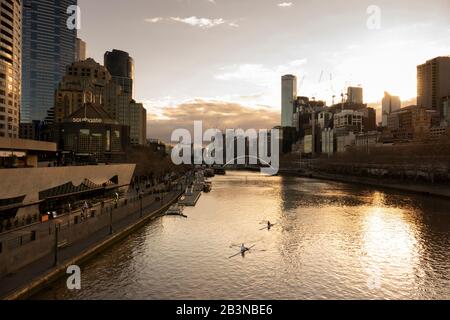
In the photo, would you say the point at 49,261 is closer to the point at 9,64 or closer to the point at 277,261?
the point at 277,261

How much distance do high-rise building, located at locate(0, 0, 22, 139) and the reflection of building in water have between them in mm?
14302

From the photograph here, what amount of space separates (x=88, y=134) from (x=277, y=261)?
117 m

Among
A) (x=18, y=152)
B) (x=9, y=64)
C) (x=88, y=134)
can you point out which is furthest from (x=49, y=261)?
(x=88, y=134)

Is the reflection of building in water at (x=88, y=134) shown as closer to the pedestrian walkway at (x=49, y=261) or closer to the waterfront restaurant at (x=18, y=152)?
the waterfront restaurant at (x=18, y=152)

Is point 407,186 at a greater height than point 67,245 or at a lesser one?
lesser

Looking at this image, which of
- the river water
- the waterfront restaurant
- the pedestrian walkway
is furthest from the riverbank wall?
the waterfront restaurant

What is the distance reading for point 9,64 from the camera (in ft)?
397

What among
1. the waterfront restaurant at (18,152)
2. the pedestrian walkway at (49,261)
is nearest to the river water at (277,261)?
the pedestrian walkway at (49,261)

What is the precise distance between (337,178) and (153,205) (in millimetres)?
113831

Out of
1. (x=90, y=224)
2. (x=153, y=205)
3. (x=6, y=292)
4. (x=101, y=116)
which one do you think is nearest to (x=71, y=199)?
(x=153, y=205)

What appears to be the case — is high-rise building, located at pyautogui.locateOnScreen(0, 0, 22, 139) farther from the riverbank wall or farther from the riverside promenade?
the riverbank wall

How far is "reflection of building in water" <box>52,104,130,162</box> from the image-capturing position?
436 feet

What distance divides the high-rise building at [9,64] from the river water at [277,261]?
92005 mm
